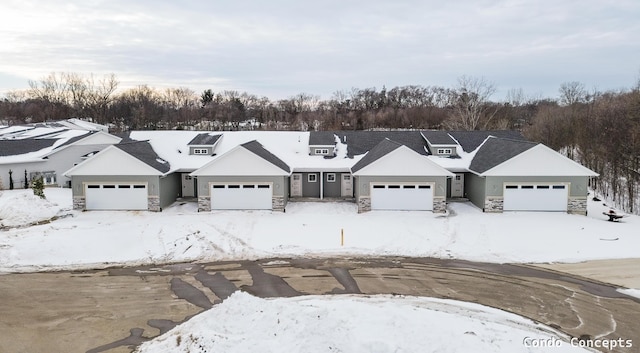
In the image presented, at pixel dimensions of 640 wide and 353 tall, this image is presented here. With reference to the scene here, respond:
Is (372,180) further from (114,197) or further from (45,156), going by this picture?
(45,156)

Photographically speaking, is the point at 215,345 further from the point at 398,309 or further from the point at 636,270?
the point at 636,270

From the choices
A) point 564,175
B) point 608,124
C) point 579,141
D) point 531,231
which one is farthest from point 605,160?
point 531,231

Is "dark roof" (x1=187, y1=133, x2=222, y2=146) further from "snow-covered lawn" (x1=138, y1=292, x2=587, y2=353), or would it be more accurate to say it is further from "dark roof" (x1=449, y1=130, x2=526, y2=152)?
"snow-covered lawn" (x1=138, y1=292, x2=587, y2=353)

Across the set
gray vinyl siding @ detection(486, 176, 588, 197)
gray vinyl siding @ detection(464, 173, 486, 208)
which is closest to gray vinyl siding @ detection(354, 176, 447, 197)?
gray vinyl siding @ detection(464, 173, 486, 208)

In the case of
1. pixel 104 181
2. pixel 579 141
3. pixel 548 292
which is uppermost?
pixel 579 141

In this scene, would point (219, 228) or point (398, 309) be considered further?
point (219, 228)

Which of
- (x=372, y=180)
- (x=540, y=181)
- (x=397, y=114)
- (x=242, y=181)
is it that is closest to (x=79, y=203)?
(x=242, y=181)
